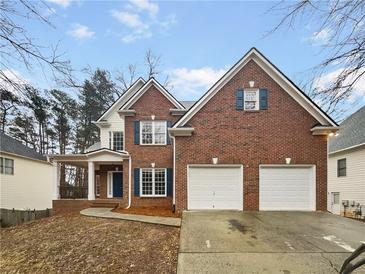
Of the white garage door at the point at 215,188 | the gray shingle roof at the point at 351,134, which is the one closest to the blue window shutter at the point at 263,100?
the white garage door at the point at 215,188

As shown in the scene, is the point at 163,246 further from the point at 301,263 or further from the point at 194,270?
the point at 301,263

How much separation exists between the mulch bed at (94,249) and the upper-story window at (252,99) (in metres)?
6.95

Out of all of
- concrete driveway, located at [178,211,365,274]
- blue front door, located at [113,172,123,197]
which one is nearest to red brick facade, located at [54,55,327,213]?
concrete driveway, located at [178,211,365,274]

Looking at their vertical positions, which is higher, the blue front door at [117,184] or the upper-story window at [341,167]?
the upper-story window at [341,167]

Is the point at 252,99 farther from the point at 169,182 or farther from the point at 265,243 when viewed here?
the point at 265,243

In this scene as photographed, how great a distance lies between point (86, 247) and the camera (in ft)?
29.3

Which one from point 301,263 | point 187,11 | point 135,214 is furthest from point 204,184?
point 187,11

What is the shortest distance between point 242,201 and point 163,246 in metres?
5.94

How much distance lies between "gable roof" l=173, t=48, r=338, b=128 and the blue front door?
7.82 metres

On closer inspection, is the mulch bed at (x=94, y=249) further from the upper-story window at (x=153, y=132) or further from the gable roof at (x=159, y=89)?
the gable roof at (x=159, y=89)

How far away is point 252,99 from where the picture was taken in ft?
45.4

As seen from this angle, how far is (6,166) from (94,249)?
14278 mm

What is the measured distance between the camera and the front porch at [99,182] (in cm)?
1678

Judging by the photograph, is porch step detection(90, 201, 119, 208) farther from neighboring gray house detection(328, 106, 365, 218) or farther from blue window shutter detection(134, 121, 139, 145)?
neighboring gray house detection(328, 106, 365, 218)
